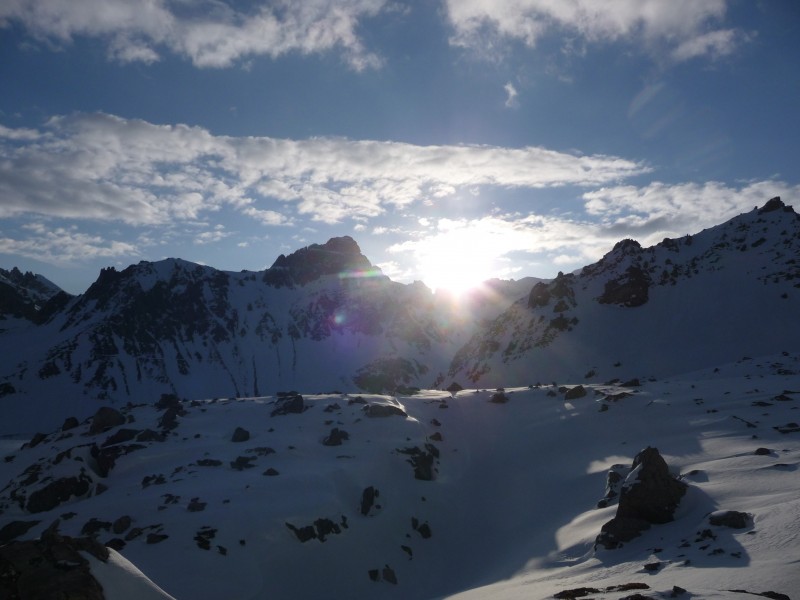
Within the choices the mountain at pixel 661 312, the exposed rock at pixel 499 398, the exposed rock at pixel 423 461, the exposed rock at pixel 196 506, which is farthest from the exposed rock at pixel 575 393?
the exposed rock at pixel 196 506

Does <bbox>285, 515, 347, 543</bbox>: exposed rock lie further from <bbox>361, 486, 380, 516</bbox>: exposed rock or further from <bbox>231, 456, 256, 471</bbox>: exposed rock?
<bbox>231, 456, 256, 471</bbox>: exposed rock

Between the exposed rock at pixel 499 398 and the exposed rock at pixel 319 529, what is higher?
the exposed rock at pixel 499 398

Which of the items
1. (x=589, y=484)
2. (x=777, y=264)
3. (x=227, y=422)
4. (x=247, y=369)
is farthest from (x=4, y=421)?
(x=777, y=264)

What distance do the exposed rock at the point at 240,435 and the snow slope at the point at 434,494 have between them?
0.54 feet

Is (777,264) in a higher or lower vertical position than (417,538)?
higher

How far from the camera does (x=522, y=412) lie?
4472cm

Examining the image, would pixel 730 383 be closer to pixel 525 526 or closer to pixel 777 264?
pixel 525 526

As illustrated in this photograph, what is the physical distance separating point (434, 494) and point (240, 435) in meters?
13.9

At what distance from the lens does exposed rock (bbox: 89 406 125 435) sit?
1507 inches

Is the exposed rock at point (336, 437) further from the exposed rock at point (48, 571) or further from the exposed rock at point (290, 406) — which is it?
the exposed rock at point (48, 571)

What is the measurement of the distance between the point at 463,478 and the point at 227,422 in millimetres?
18364

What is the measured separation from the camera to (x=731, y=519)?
15.2 meters

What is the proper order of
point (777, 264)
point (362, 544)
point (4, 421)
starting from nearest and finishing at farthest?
point (362, 544) < point (777, 264) < point (4, 421)

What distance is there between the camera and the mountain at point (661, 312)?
62.8 m
